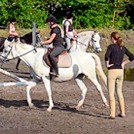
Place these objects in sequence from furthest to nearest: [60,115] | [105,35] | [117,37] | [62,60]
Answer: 1. [105,35]
2. [62,60]
3. [60,115]
4. [117,37]

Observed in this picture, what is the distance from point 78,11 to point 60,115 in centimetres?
3023

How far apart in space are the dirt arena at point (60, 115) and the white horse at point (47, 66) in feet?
1.35

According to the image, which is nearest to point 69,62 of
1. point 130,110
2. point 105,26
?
point 130,110

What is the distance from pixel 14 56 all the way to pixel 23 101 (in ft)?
5.06

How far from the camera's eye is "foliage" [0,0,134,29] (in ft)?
132

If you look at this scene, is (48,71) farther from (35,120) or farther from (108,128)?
(108,128)

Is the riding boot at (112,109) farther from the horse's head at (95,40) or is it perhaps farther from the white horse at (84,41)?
the horse's head at (95,40)

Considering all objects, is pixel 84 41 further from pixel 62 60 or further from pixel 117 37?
pixel 117 37

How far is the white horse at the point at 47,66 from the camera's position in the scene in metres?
13.8

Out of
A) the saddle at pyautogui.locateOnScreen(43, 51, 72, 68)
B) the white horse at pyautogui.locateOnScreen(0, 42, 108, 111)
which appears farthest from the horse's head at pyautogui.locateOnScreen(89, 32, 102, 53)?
the saddle at pyautogui.locateOnScreen(43, 51, 72, 68)

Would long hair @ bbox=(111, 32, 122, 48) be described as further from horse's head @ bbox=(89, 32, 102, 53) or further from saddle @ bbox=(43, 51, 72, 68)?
horse's head @ bbox=(89, 32, 102, 53)

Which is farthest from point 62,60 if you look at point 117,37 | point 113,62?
point 117,37

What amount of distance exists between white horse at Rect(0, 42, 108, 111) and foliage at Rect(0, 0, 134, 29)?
25.6 metres

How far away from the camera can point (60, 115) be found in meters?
13.2
